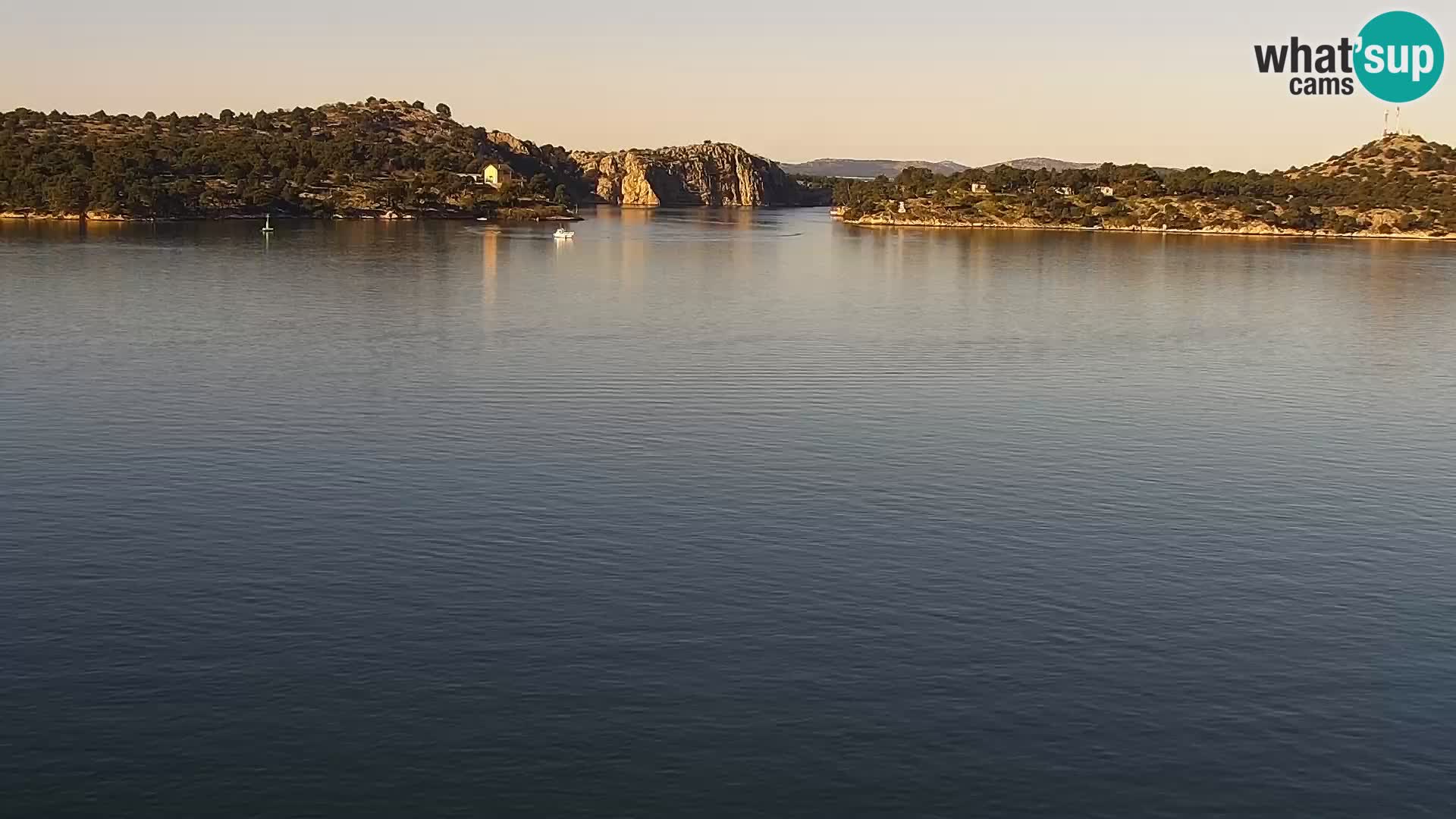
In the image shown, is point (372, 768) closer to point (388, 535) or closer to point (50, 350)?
point (388, 535)

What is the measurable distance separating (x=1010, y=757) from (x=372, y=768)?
14077 millimetres

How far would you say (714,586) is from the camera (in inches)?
1817

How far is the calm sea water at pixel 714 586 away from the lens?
108 ft

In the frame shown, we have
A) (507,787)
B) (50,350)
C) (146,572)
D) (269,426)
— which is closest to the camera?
(507,787)

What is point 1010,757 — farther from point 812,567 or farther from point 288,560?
point 288,560

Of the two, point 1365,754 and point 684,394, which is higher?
point 684,394

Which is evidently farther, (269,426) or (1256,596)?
(269,426)

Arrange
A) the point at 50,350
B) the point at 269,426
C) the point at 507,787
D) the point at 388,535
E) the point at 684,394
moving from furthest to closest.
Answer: the point at 50,350
the point at 684,394
the point at 269,426
the point at 388,535
the point at 507,787

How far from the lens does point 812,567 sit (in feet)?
159

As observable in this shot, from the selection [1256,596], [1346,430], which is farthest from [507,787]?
[1346,430]

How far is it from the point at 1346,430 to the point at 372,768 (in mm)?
59155

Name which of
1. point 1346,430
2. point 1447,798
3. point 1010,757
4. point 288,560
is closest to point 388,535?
point 288,560

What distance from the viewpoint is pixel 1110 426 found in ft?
247

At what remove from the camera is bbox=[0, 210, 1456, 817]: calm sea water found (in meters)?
32.9
